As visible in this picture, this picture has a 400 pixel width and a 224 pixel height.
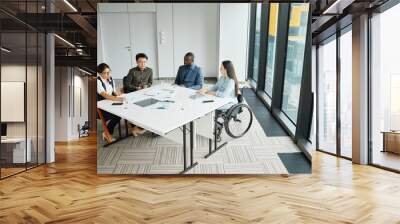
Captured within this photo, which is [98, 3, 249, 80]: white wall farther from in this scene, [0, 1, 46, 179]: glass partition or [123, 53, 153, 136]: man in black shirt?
[0, 1, 46, 179]: glass partition

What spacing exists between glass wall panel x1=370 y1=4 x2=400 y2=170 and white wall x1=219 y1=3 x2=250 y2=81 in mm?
2627

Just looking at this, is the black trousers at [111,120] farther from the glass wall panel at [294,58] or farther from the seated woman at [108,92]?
the glass wall panel at [294,58]

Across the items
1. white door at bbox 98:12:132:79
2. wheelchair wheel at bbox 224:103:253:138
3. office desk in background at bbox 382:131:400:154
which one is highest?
white door at bbox 98:12:132:79

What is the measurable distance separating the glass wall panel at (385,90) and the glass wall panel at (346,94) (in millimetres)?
728

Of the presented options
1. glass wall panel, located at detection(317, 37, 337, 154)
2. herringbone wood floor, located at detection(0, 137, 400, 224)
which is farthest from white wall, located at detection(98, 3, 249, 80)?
glass wall panel, located at detection(317, 37, 337, 154)

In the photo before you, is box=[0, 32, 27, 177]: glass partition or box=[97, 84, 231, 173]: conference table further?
box=[0, 32, 27, 177]: glass partition

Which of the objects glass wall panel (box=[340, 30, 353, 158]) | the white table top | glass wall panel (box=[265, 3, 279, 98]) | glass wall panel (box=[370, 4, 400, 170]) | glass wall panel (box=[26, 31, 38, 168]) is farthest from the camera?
glass wall panel (box=[340, 30, 353, 158])

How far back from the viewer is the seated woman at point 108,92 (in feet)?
16.9

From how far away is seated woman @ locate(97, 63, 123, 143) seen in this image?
5137 mm

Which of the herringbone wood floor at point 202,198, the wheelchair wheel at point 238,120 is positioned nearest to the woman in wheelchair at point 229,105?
the wheelchair wheel at point 238,120

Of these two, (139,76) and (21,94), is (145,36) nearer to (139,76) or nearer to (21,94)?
(139,76)

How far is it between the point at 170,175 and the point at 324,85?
5687 millimetres

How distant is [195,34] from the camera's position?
5.22 m

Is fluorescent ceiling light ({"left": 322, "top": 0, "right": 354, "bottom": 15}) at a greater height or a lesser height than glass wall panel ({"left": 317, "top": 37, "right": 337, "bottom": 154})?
greater
